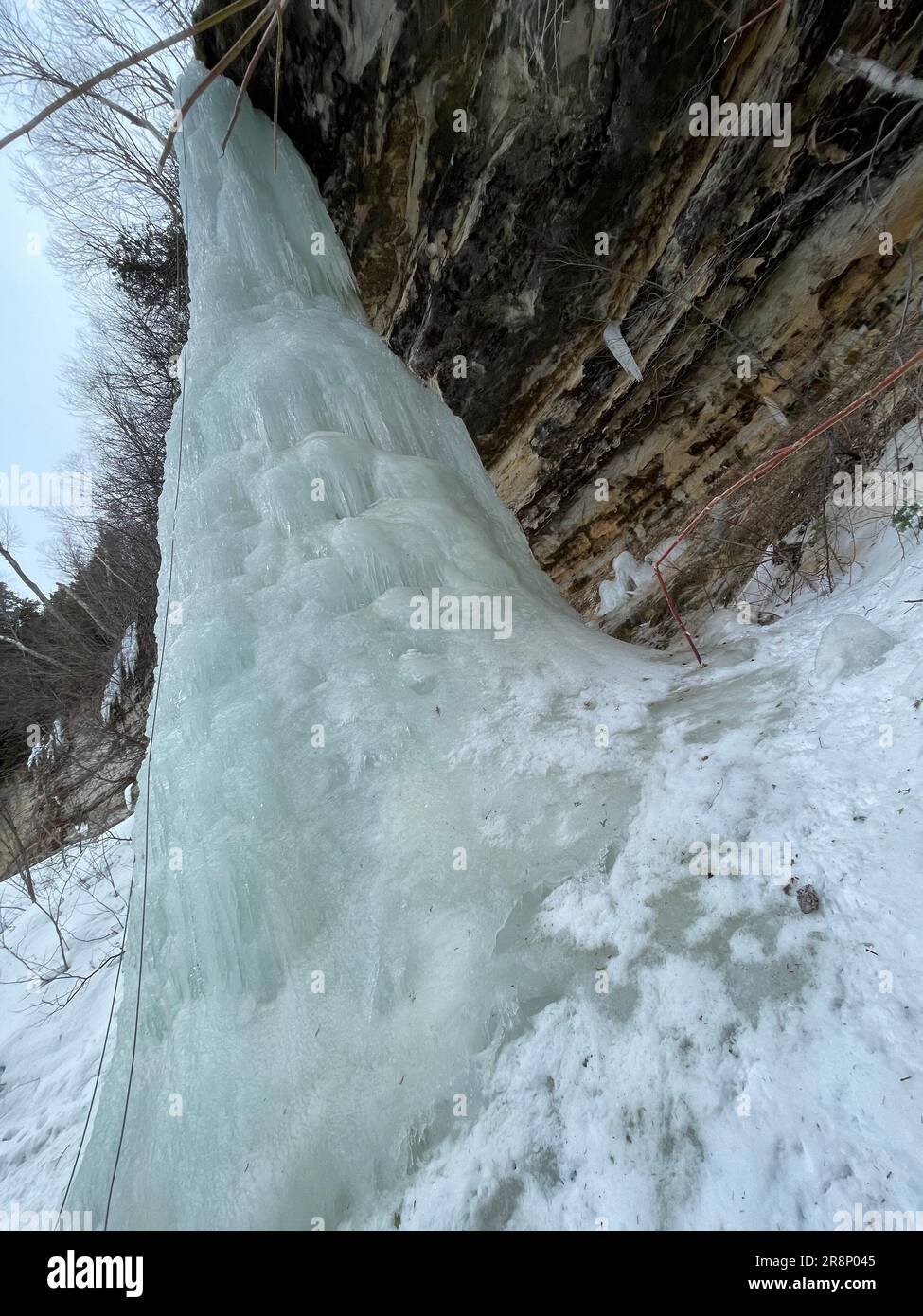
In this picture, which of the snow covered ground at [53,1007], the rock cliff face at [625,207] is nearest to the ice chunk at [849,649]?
the rock cliff face at [625,207]

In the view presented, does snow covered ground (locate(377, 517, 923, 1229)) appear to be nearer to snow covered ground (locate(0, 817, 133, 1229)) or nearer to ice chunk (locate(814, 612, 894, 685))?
ice chunk (locate(814, 612, 894, 685))

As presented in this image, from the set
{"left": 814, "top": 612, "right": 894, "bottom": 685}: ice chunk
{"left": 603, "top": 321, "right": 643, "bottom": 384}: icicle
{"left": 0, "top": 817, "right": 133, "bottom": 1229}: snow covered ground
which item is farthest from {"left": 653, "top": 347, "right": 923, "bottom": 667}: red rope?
{"left": 0, "top": 817, "right": 133, "bottom": 1229}: snow covered ground

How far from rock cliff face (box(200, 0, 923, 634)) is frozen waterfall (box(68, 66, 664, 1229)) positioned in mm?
1060

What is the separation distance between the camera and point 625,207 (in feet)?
10.5

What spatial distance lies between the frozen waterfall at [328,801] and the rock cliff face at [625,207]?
41.7 inches

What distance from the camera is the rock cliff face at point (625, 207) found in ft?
8.65

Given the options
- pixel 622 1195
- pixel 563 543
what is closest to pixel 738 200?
pixel 563 543

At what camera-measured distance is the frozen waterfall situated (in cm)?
150

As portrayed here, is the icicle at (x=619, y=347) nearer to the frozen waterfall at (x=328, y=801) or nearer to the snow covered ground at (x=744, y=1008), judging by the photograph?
the frozen waterfall at (x=328, y=801)

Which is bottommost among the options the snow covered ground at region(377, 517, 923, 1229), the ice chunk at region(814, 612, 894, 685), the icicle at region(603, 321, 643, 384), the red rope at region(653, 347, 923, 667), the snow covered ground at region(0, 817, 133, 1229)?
the snow covered ground at region(0, 817, 133, 1229)

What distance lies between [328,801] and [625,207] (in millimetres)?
3398

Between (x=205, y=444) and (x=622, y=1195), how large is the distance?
2993 mm

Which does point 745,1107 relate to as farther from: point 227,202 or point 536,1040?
point 227,202

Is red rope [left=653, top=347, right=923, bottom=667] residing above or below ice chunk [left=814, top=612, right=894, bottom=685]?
above
